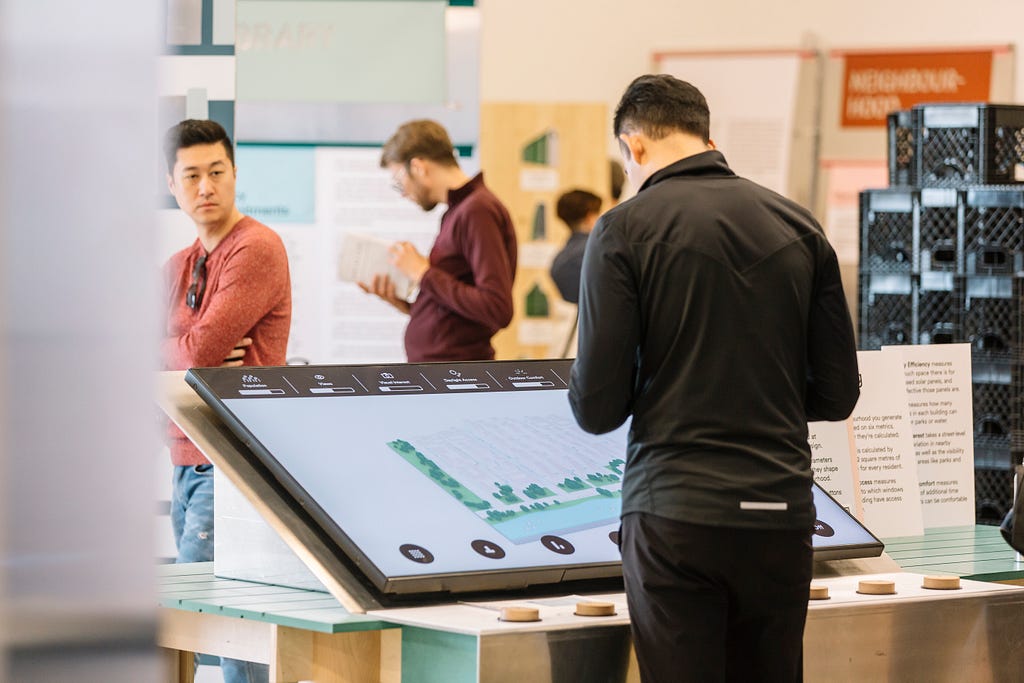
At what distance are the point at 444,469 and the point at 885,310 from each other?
6.52ft

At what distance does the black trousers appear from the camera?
5.80 ft

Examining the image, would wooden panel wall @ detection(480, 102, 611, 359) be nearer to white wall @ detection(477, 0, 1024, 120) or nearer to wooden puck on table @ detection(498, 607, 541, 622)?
white wall @ detection(477, 0, 1024, 120)

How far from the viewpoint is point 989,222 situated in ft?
11.8

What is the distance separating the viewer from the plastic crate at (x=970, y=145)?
363 cm

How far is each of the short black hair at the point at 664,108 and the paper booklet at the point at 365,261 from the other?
2.54 m

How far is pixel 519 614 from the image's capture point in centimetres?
184

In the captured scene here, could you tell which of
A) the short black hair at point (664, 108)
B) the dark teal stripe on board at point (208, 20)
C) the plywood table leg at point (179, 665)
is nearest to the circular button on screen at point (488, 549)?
the plywood table leg at point (179, 665)

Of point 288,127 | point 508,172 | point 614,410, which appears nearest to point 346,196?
point 288,127

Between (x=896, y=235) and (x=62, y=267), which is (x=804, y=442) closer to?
(x=62, y=267)

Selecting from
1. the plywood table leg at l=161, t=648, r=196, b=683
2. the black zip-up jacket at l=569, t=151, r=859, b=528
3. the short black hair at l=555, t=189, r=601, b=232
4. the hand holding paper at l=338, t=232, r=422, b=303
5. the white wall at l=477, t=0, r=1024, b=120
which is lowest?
the plywood table leg at l=161, t=648, r=196, b=683

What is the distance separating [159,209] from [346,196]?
5.16m

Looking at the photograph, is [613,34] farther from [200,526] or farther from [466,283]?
[200,526]

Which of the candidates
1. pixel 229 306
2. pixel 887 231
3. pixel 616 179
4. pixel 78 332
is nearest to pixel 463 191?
pixel 887 231

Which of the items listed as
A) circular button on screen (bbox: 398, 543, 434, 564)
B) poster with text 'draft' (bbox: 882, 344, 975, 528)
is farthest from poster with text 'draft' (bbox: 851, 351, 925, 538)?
circular button on screen (bbox: 398, 543, 434, 564)
